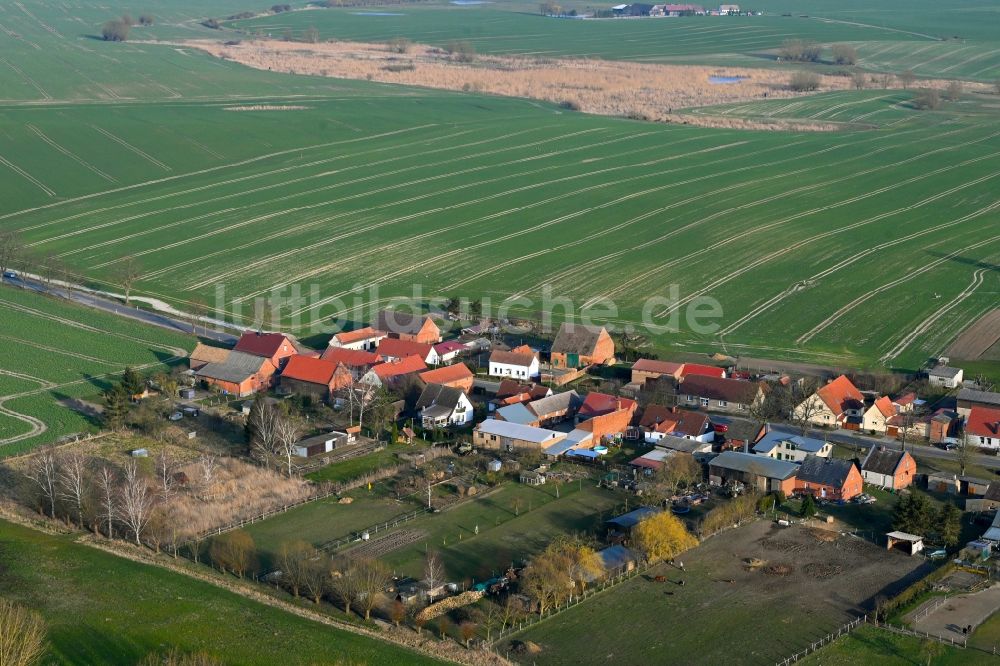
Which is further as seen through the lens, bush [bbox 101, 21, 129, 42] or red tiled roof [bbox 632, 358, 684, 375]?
bush [bbox 101, 21, 129, 42]

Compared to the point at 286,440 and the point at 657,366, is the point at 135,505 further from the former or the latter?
the point at 657,366

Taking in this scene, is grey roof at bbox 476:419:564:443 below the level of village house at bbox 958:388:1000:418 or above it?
below

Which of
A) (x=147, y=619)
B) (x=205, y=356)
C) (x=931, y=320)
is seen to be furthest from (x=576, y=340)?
(x=147, y=619)

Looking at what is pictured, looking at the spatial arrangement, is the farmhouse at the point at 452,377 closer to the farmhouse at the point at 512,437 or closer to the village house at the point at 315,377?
the village house at the point at 315,377

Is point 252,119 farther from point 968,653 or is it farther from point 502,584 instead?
point 968,653

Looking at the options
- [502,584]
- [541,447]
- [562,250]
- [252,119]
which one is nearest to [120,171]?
[252,119]

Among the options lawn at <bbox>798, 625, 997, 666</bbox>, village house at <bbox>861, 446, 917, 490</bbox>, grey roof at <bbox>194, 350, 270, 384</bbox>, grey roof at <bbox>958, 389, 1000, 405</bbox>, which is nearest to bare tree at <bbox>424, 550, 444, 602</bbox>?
lawn at <bbox>798, 625, 997, 666</bbox>

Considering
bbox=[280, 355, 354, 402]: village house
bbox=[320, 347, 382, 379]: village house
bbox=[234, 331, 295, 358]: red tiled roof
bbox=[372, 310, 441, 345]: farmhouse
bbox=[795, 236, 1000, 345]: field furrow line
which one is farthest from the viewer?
bbox=[795, 236, 1000, 345]: field furrow line

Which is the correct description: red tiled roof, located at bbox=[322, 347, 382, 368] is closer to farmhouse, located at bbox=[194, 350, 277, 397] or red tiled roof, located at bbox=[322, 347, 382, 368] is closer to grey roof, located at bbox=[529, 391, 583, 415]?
farmhouse, located at bbox=[194, 350, 277, 397]
